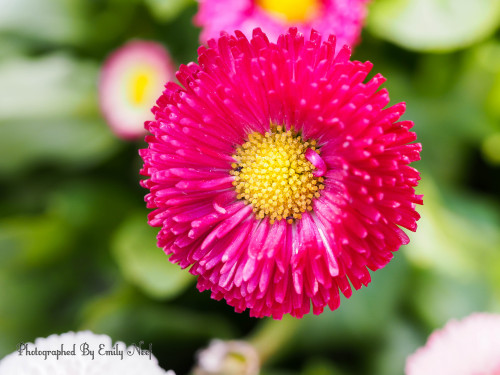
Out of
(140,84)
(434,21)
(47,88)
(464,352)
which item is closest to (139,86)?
(140,84)

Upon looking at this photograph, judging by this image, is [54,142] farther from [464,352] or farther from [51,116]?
[464,352]

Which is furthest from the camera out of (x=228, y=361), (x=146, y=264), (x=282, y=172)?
(x=146, y=264)

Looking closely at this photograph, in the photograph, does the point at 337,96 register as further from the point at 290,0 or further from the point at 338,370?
the point at 338,370

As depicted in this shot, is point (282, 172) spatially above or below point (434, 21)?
below

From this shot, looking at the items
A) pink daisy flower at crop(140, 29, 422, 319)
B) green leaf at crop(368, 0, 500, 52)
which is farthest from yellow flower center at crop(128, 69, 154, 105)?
pink daisy flower at crop(140, 29, 422, 319)

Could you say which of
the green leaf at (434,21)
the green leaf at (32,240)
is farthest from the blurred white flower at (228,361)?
the green leaf at (434,21)

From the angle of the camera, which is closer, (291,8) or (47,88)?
(291,8)
